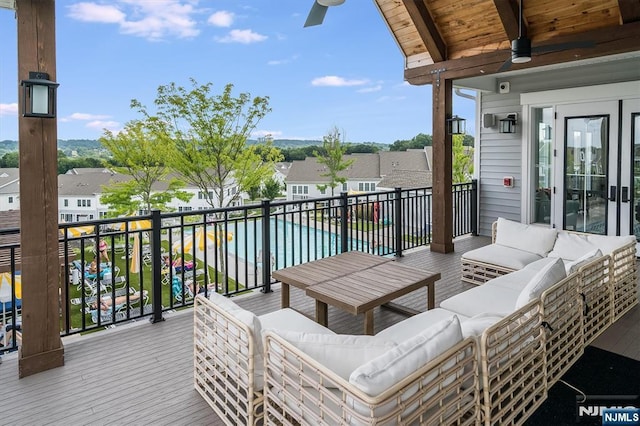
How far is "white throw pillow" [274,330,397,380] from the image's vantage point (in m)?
1.89

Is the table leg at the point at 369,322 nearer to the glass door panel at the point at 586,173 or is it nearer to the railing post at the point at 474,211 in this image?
the glass door panel at the point at 586,173

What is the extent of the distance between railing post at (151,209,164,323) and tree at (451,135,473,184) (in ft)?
57.5

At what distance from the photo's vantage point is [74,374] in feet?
9.53

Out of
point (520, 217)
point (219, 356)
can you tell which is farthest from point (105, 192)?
point (219, 356)

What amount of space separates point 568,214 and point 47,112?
699 centimetres

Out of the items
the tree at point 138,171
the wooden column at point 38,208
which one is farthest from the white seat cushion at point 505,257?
the tree at point 138,171

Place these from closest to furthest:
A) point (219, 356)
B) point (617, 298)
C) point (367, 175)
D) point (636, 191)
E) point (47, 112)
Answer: point (219, 356) < point (47, 112) < point (617, 298) < point (636, 191) < point (367, 175)

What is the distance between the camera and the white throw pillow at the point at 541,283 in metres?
2.63

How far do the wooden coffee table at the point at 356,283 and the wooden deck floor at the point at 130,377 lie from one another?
0.44m

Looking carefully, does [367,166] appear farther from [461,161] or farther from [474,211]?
[474,211]

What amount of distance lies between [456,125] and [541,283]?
12.8 ft

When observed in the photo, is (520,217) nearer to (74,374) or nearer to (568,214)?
(568,214)

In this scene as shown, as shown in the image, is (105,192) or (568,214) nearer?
(568,214)

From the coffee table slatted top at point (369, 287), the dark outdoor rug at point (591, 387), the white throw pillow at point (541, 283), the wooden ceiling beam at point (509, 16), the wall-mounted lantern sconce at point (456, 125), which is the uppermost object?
the wooden ceiling beam at point (509, 16)
